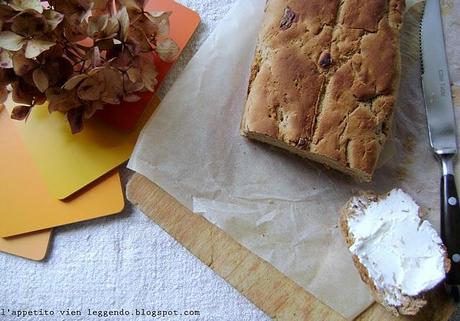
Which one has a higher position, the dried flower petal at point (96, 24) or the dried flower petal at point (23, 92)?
the dried flower petal at point (96, 24)

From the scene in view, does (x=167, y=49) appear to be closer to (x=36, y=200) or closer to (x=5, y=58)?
(x=5, y=58)

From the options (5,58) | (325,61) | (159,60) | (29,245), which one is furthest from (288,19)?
(29,245)

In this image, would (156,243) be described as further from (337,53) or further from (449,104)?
(449,104)

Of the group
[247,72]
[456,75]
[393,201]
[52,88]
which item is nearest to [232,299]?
[393,201]

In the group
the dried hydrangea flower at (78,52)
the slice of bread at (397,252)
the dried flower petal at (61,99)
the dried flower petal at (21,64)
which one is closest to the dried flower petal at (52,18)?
the dried hydrangea flower at (78,52)

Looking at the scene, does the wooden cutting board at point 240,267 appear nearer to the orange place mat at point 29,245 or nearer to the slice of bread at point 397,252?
the slice of bread at point 397,252

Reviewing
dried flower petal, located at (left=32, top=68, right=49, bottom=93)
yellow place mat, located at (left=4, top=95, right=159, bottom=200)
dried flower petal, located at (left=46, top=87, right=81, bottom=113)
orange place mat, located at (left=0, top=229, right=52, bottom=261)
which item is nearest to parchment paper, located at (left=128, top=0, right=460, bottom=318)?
yellow place mat, located at (left=4, top=95, right=159, bottom=200)
